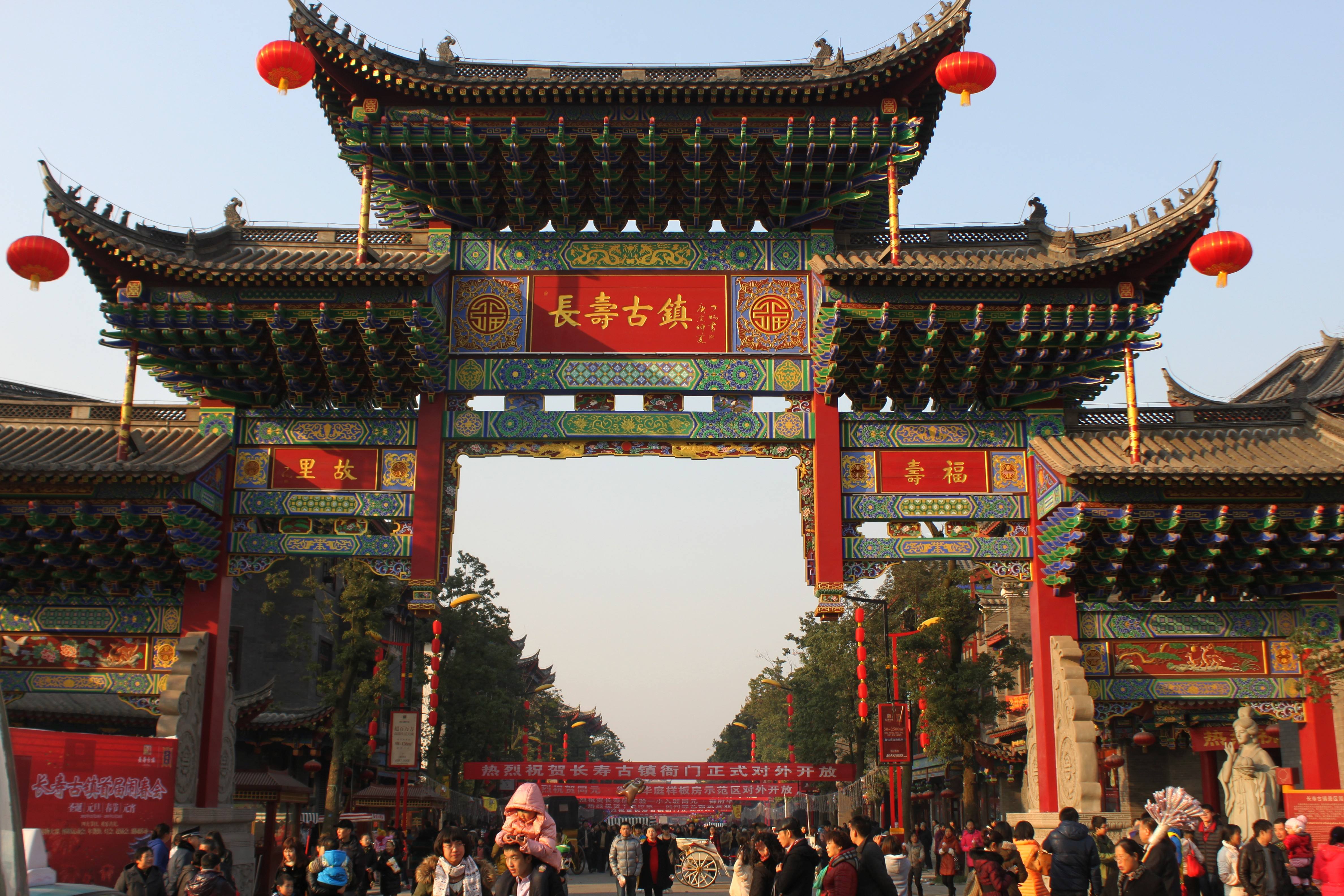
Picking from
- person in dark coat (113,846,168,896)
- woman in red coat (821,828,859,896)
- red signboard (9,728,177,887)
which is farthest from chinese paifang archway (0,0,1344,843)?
woman in red coat (821,828,859,896)

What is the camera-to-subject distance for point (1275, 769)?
16.0 meters

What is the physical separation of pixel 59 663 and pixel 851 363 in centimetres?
1156

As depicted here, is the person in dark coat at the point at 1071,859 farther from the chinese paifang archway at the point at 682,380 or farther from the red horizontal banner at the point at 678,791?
the red horizontal banner at the point at 678,791

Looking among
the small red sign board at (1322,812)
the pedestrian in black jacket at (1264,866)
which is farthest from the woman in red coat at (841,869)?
the small red sign board at (1322,812)

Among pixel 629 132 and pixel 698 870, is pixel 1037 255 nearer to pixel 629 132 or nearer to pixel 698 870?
pixel 629 132

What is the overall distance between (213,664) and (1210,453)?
13868mm

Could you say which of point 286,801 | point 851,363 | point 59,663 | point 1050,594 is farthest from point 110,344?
point 286,801

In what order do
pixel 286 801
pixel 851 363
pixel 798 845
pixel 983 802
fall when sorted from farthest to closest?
pixel 983 802 → pixel 286 801 → pixel 851 363 → pixel 798 845

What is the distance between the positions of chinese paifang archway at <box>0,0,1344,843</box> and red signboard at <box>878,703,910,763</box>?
522cm

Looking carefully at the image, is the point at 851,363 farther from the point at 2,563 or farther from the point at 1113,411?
the point at 2,563

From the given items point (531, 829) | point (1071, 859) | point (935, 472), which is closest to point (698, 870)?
point (935, 472)

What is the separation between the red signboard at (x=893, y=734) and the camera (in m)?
21.6

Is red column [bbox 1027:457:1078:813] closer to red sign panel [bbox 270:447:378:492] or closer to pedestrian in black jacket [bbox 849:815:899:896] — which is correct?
pedestrian in black jacket [bbox 849:815:899:896]

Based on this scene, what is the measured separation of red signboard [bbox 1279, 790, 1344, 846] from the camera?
1292 centimetres
